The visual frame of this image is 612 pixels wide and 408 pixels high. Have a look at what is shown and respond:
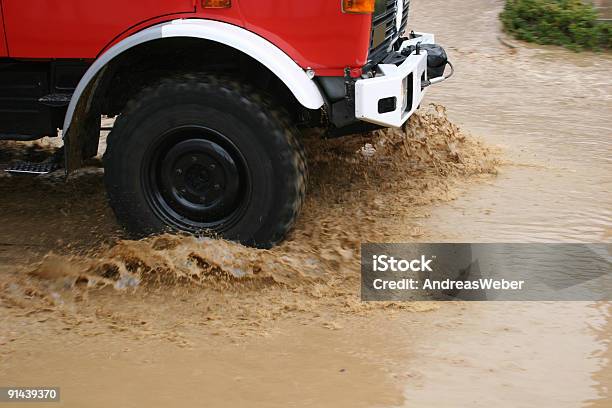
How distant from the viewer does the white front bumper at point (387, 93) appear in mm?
4254

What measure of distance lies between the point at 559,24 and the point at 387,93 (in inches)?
244

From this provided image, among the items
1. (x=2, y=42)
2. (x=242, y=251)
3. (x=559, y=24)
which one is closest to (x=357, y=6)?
(x=242, y=251)

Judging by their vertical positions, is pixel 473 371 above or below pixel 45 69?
below

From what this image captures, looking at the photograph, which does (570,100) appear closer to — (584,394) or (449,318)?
(449,318)

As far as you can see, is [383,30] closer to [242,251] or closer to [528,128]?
[242,251]

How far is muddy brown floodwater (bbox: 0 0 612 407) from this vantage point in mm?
3406

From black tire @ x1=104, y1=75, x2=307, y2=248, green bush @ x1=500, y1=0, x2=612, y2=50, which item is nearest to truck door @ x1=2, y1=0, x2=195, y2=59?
black tire @ x1=104, y1=75, x2=307, y2=248

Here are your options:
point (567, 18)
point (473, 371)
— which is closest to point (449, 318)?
point (473, 371)

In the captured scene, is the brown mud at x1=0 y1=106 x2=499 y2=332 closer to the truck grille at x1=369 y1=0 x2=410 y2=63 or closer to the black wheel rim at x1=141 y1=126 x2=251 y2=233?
the black wheel rim at x1=141 y1=126 x2=251 y2=233

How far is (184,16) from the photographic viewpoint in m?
4.28

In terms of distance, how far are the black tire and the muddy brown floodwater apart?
0.17 meters

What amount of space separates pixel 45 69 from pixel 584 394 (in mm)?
3187

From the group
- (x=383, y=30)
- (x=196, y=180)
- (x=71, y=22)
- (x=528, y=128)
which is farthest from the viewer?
(x=528, y=128)

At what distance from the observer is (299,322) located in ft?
12.9
